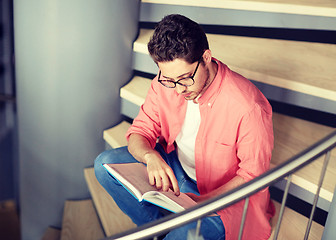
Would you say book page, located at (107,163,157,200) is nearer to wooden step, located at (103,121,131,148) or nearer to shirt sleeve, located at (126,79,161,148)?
shirt sleeve, located at (126,79,161,148)

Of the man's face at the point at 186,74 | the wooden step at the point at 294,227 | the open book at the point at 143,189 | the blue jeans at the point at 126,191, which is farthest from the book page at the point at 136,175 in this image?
the wooden step at the point at 294,227

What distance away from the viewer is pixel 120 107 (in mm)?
2523

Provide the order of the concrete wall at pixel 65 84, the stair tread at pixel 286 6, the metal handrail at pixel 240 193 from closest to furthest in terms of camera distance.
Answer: the metal handrail at pixel 240 193 < the stair tread at pixel 286 6 < the concrete wall at pixel 65 84

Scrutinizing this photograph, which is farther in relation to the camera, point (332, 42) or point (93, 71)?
point (93, 71)

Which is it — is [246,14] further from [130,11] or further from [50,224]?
[50,224]

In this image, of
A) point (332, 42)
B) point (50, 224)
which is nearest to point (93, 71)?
point (50, 224)

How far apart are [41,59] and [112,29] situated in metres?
0.49

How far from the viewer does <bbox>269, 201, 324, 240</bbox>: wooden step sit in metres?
1.56

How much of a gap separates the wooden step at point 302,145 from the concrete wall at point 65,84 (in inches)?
44.5

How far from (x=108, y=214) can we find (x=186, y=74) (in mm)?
1181

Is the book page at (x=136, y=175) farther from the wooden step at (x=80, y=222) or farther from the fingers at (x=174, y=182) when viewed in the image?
the wooden step at (x=80, y=222)

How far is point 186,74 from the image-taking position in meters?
1.37

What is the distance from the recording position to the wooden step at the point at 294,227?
1.56m

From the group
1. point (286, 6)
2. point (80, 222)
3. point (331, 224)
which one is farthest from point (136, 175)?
point (80, 222)
